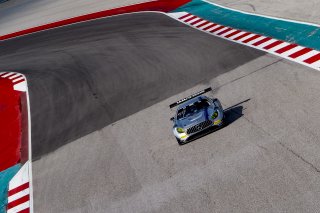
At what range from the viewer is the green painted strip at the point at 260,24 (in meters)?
20.3

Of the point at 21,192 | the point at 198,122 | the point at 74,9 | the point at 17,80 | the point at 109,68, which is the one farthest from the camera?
the point at 74,9

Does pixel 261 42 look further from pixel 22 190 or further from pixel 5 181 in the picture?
pixel 5 181

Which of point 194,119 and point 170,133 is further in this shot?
point 170,133

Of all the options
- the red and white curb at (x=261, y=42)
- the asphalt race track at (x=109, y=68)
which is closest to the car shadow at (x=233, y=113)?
the asphalt race track at (x=109, y=68)

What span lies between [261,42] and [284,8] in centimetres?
498

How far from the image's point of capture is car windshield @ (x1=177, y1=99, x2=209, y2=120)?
15078 millimetres

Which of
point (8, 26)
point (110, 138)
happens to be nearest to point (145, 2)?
point (8, 26)

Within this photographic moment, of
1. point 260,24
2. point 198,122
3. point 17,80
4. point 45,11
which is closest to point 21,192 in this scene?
point 198,122

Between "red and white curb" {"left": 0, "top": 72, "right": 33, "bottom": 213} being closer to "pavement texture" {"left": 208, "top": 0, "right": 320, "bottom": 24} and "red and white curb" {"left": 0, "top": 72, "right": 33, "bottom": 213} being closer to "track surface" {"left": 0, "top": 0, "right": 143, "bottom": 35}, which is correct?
"pavement texture" {"left": 208, "top": 0, "right": 320, "bottom": 24}

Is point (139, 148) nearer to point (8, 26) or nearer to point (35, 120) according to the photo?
point (35, 120)

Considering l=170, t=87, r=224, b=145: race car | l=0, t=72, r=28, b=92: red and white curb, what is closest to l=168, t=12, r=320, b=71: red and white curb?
l=170, t=87, r=224, b=145: race car

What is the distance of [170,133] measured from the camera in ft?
52.1

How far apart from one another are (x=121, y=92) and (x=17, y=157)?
6.35 m

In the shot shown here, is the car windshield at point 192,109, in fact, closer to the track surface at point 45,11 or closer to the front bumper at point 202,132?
the front bumper at point 202,132
